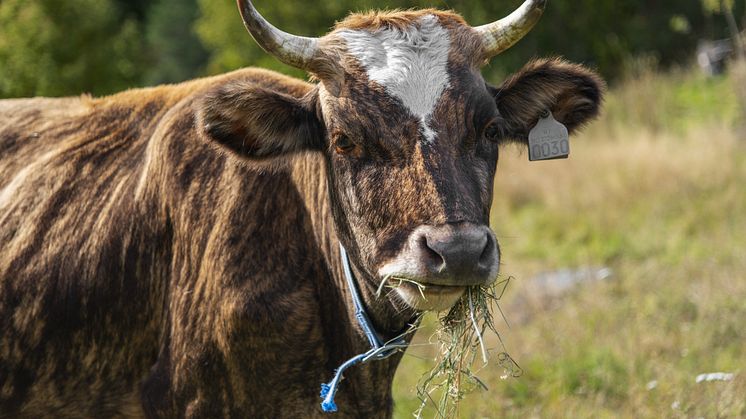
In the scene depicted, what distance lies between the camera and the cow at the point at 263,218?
144 inches

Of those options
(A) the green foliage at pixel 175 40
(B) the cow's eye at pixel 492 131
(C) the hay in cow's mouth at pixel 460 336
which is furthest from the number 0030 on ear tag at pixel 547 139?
(A) the green foliage at pixel 175 40

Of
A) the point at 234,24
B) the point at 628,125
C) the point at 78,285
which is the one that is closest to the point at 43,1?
the point at 234,24

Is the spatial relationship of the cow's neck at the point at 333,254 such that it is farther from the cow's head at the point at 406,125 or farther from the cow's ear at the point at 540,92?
the cow's ear at the point at 540,92

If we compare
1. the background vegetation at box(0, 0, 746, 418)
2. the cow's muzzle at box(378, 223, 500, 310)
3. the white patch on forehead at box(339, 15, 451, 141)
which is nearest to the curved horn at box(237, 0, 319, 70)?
the white patch on forehead at box(339, 15, 451, 141)

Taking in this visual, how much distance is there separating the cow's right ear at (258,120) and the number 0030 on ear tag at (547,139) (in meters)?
0.98

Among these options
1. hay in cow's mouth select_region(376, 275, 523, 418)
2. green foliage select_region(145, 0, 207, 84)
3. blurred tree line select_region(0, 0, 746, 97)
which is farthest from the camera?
green foliage select_region(145, 0, 207, 84)

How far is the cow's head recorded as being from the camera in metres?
3.41

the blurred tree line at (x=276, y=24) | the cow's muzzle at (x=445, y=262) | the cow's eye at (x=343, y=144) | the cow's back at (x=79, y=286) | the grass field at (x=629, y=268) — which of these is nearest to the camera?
the cow's muzzle at (x=445, y=262)

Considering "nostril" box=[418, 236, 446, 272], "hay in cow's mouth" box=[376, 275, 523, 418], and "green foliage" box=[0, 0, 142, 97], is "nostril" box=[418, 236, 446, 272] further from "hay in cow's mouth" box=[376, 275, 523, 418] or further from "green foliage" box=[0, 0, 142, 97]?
"green foliage" box=[0, 0, 142, 97]

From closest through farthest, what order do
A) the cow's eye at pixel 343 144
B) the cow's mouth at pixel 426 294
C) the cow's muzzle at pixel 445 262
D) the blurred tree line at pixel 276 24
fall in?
the cow's muzzle at pixel 445 262, the cow's mouth at pixel 426 294, the cow's eye at pixel 343 144, the blurred tree line at pixel 276 24

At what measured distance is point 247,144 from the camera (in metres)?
4.07

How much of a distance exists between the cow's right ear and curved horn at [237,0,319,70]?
193 millimetres

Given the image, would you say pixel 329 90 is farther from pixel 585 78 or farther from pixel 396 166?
pixel 585 78

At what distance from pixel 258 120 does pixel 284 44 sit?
14.2 inches
